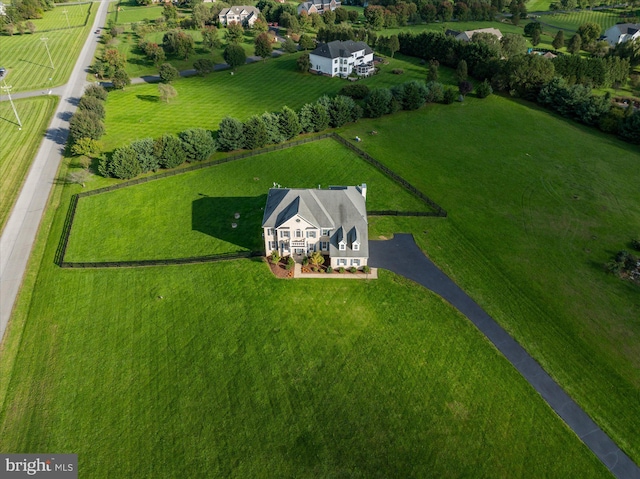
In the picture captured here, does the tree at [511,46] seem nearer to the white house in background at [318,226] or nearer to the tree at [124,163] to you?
the white house in background at [318,226]

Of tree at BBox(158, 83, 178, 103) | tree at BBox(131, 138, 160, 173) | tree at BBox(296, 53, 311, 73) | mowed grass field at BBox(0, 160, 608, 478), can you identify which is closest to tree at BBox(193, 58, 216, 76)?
tree at BBox(158, 83, 178, 103)

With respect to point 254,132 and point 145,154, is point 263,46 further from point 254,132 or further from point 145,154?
point 145,154

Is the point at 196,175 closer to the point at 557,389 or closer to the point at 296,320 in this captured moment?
the point at 296,320

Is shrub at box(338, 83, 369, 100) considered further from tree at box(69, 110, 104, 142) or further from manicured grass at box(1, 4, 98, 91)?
manicured grass at box(1, 4, 98, 91)

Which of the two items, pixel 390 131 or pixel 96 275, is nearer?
pixel 96 275

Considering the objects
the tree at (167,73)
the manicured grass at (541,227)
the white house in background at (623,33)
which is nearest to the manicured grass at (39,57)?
the tree at (167,73)

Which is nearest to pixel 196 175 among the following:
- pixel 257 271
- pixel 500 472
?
pixel 257 271
